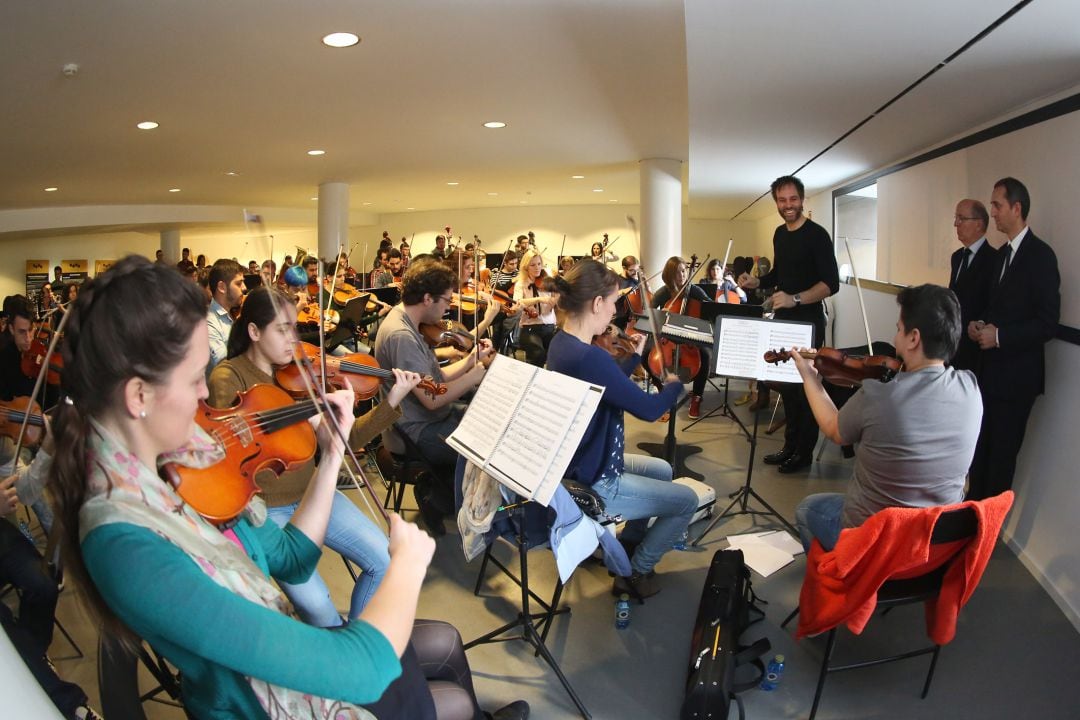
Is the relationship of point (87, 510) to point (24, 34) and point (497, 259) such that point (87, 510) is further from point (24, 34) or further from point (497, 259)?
point (497, 259)

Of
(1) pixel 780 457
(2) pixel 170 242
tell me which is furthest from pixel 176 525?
(2) pixel 170 242

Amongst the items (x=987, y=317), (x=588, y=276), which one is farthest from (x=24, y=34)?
(x=987, y=317)

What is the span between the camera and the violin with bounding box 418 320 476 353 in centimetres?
366

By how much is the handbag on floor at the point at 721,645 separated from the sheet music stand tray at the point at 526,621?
1.16 feet

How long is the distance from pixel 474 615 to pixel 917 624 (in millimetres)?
1650

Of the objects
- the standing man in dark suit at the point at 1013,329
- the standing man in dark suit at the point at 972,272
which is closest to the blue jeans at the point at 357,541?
the standing man in dark suit at the point at 1013,329

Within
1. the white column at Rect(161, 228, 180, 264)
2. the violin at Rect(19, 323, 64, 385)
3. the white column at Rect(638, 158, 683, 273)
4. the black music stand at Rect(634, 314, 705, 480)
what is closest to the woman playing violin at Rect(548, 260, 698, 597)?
the black music stand at Rect(634, 314, 705, 480)

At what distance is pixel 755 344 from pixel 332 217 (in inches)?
304

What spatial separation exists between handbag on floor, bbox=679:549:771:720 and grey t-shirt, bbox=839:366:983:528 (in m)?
0.56

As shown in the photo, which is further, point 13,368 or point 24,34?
A: point 13,368

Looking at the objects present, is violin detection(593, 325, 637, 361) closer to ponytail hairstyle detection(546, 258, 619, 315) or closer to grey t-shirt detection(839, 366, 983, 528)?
ponytail hairstyle detection(546, 258, 619, 315)

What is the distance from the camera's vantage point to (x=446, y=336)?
3.67 m

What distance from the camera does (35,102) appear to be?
14.4 ft

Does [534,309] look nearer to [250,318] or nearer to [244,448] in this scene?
[250,318]
